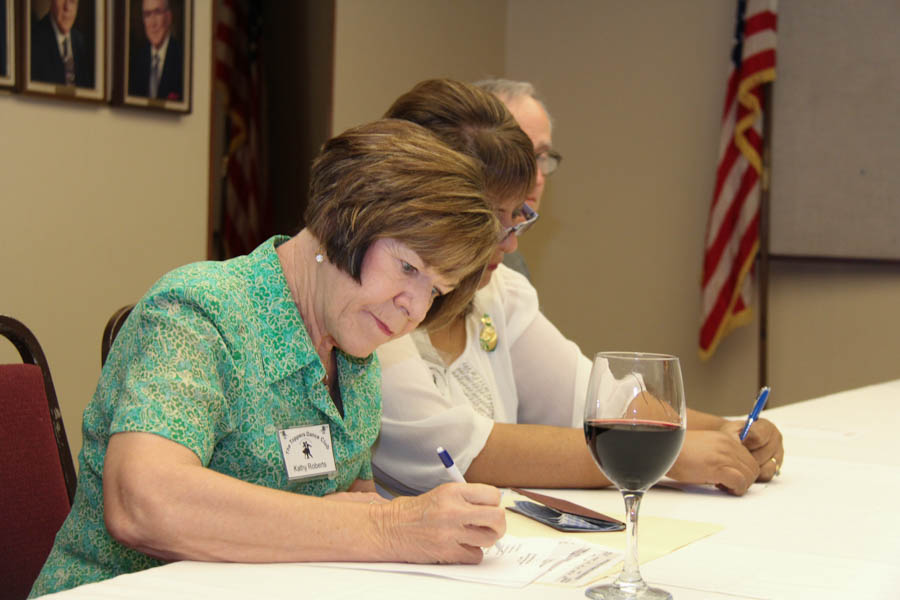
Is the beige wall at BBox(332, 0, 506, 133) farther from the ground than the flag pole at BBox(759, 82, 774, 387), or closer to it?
farther from the ground

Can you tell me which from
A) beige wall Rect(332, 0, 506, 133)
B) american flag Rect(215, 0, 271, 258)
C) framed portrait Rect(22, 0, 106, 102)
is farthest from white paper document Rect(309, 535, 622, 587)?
american flag Rect(215, 0, 271, 258)

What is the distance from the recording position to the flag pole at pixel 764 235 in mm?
4945

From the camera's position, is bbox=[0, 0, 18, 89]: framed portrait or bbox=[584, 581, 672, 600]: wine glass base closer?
bbox=[584, 581, 672, 600]: wine glass base

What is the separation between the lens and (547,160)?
9.89 feet

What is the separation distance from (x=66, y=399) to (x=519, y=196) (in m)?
2.17

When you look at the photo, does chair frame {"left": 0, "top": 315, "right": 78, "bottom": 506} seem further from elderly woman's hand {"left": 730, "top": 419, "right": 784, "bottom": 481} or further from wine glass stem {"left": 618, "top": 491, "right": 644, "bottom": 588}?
elderly woman's hand {"left": 730, "top": 419, "right": 784, "bottom": 481}

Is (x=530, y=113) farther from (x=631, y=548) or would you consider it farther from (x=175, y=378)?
(x=631, y=548)

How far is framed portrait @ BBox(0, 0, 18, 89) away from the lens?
124 inches

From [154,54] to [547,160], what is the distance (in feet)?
5.05

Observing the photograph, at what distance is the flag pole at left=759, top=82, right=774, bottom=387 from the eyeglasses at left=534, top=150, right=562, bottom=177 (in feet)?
7.36

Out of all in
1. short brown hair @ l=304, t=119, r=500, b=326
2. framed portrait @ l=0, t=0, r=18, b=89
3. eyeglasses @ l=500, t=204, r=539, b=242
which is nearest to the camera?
short brown hair @ l=304, t=119, r=500, b=326

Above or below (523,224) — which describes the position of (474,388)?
below

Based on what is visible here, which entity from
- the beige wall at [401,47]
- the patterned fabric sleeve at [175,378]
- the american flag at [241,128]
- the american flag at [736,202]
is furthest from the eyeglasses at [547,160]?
the american flag at [241,128]

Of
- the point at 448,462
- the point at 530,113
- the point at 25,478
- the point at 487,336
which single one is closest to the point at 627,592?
the point at 448,462
